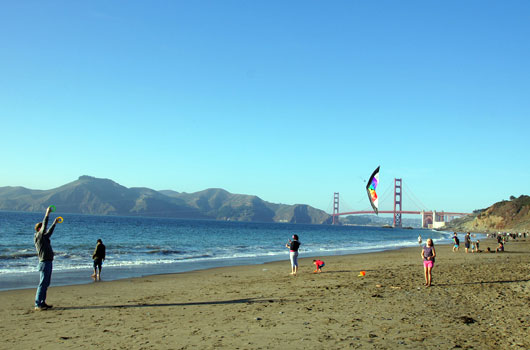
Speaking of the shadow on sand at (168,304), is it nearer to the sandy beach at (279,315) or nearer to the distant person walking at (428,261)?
the sandy beach at (279,315)

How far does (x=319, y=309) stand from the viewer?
7.54 meters

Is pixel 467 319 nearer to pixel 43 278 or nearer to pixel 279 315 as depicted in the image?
pixel 279 315

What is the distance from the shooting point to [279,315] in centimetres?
709

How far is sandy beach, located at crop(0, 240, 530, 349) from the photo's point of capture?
559 cm

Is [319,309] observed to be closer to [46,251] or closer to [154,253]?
[46,251]

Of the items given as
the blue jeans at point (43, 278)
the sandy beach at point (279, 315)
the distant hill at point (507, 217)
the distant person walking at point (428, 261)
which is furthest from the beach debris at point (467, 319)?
the distant hill at point (507, 217)

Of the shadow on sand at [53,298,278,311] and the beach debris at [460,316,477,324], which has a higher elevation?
the beach debris at [460,316,477,324]

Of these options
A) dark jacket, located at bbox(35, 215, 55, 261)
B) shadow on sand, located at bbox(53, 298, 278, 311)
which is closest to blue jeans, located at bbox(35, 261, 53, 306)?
dark jacket, located at bbox(35, 215, 55, 261)

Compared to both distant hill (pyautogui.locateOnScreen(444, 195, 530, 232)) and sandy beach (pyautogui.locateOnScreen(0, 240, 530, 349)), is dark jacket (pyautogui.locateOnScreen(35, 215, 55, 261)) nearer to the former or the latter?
sandy beach (pyautogui.locateOnScreen(0, 240, 530, 349))

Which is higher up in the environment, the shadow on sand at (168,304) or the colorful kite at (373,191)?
the colorful kite at (373,191)

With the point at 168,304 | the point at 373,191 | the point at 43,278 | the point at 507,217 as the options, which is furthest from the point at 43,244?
the point at 507,217

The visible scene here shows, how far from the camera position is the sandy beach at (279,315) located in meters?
5.59

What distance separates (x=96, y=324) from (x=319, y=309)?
381 centimetres

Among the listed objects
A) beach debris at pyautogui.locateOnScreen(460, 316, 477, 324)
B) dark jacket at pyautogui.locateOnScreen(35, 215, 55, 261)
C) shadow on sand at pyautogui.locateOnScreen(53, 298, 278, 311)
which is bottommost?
shadow on sand at pyautogui.locateOnScreen(53, 298, 278, 311)
